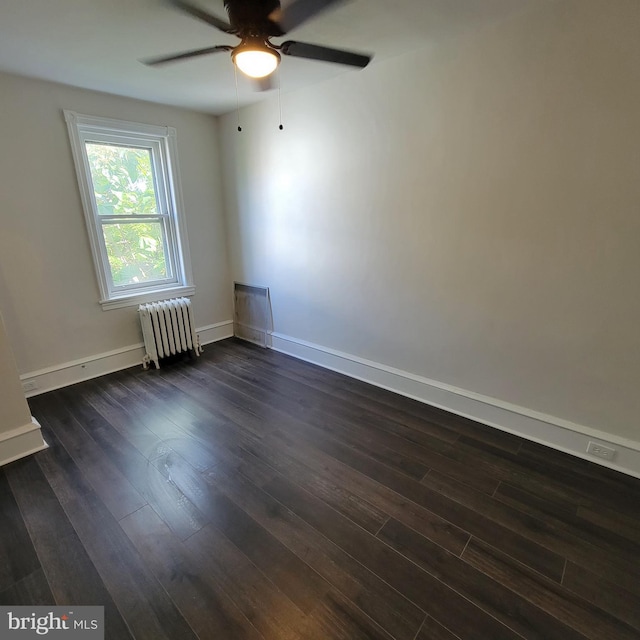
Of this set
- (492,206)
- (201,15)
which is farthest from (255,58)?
(492,206)

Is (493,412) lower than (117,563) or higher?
higher

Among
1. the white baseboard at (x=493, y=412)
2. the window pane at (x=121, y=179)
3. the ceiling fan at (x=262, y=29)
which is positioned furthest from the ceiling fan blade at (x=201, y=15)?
the white baseboard at (x=493, y=412)

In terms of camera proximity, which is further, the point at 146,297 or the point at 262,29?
the point at 146,297

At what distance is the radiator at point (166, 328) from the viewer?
3527mm

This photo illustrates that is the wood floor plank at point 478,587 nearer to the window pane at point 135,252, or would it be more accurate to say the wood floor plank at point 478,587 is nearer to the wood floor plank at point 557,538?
the wood floor plank at point 557,538

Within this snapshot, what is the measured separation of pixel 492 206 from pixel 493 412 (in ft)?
4.74

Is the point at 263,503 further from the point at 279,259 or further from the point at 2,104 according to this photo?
the point at 2,104

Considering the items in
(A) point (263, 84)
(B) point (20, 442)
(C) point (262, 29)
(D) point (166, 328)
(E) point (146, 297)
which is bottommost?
(B) point (20, 442)

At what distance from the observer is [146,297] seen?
3672 millimetres

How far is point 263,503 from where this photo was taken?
1860mm

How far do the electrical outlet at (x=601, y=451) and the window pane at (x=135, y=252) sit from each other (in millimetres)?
4100

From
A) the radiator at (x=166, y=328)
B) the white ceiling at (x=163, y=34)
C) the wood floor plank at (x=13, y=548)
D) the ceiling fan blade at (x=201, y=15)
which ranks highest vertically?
the white ceiling at (x=163, y=34)

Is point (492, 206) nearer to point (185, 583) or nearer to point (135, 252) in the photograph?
point (185, 583)

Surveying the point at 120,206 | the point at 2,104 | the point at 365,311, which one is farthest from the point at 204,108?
the point at 365,311
